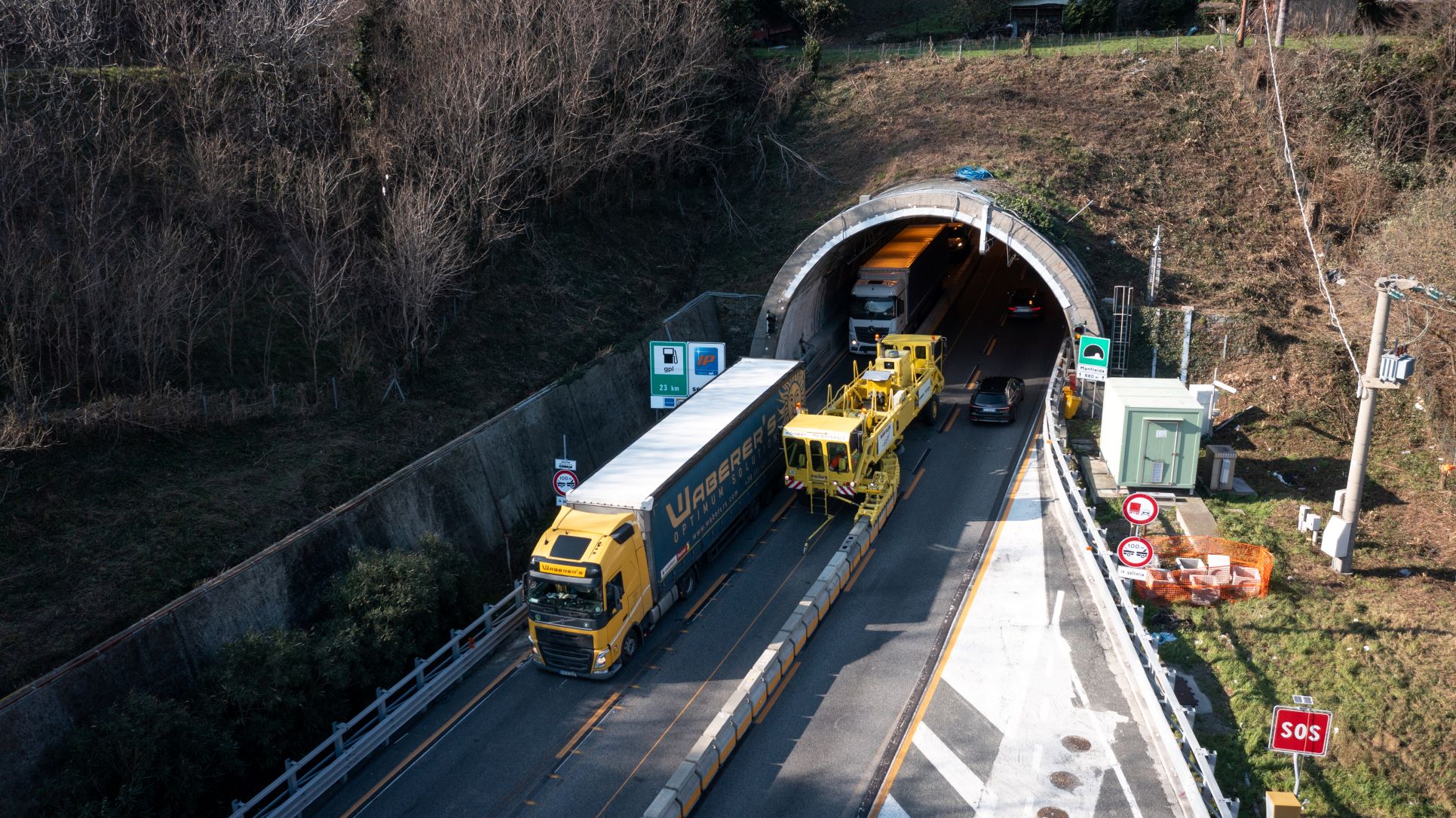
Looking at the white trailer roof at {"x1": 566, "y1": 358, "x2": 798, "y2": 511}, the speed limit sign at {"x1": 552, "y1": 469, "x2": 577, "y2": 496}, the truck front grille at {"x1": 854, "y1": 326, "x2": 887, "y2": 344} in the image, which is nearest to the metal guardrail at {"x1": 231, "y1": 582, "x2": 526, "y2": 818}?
the speed limit sign at {"x1": 552, "y1": 469, "x2": 577, "y2": 496}

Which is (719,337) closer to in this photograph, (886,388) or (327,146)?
(886,388)

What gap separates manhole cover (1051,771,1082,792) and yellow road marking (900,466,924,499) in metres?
12.2

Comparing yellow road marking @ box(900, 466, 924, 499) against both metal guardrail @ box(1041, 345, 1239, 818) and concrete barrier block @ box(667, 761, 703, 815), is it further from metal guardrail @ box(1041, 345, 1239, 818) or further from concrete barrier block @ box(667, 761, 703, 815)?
concrete barrier block @ box(667, 761, 703, 815)

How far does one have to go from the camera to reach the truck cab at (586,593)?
1973cm

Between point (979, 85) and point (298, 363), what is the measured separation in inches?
1512

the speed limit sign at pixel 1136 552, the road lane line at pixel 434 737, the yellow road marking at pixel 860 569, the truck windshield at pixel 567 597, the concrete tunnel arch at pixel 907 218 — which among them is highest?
the concrete tunnel arch at pixel 907 218

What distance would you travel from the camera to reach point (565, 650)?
798 inches

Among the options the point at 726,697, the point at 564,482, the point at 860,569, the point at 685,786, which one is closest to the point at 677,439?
the point at 564,482

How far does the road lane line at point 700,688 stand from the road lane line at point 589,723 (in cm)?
143

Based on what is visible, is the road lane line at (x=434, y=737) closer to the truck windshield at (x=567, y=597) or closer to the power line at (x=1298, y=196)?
the truck windshield at (x=567, y=597)

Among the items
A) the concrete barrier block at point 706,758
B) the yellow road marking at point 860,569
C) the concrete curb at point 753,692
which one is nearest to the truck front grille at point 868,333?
the yellow road marking at point 860,569

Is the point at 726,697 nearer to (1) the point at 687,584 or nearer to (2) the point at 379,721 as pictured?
(1) the point at 687,584

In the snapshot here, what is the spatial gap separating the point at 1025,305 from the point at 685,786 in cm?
3223

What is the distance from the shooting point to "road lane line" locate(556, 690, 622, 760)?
18.5 m
